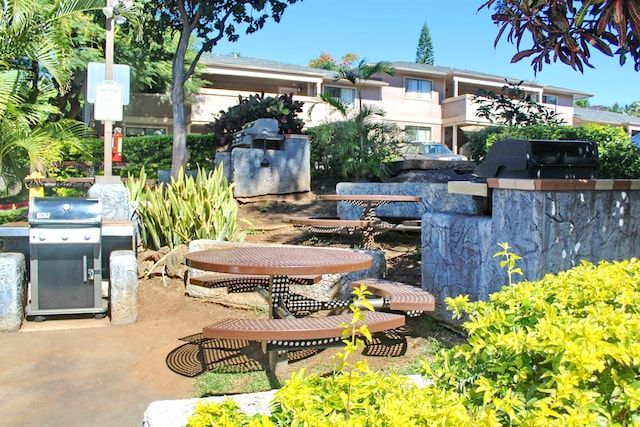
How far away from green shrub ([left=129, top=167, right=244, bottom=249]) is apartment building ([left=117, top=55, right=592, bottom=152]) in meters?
21.3

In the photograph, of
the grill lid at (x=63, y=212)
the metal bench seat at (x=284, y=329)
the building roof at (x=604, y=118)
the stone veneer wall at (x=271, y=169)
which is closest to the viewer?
the metal bench seat at (x=284, y=329)

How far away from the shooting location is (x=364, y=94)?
3306 centimetres

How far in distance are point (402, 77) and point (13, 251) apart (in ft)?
104

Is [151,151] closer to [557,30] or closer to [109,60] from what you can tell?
[109,60]

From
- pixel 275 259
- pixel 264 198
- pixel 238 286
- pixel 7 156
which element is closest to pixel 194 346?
pixel 238 286

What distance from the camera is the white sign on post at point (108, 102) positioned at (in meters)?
6.75

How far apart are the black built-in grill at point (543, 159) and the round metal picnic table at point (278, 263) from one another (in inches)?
59.8

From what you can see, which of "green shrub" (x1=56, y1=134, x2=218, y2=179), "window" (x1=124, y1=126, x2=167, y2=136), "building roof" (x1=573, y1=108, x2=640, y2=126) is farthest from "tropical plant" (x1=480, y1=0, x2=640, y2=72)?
"building roof" (x1=573, y1=108, x2=640, y2=126)

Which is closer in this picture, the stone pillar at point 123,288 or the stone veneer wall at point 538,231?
the stone veneer wall at point 538,231

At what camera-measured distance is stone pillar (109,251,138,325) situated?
508 cm

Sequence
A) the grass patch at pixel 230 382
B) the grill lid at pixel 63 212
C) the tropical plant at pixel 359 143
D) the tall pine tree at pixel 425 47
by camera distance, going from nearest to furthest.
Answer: the grass patch at pixel 230 382 < the grill lid at pixel 63 212 < the tropical plant at pixel 359 143 < the tall pine tree at pixel 425 47

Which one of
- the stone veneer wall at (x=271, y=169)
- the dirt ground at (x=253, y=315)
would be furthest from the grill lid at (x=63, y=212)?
the stone veneer wall at (x=271, y=169)

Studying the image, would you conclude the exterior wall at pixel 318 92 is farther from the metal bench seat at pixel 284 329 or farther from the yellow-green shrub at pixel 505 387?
the yellow-green shrub at pixel 505 387

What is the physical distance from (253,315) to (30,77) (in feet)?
17.7
